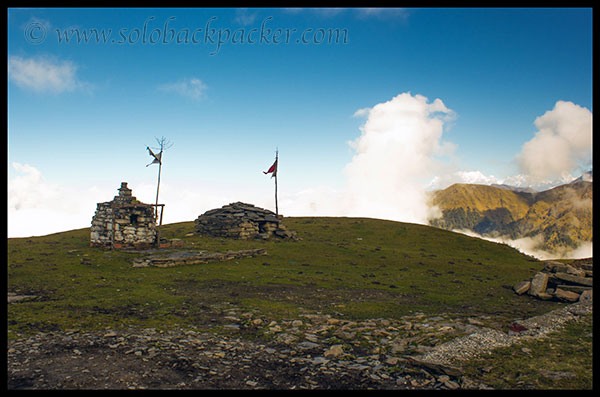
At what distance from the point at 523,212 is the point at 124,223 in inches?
6779

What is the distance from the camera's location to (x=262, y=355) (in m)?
8.17

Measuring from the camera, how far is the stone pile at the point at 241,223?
37.7 m

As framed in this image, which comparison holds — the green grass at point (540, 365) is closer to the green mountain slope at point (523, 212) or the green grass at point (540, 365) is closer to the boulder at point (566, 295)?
the boulder at point (566, 295)

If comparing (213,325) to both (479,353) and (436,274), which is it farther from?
(436,274)

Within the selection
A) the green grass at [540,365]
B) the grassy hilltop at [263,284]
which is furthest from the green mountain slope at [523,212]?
the green grass at [540,365]

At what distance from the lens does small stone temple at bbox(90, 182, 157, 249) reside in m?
27.7

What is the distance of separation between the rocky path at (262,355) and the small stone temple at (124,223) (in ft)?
65.8

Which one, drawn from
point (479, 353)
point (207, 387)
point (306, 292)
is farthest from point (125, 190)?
point (479, 353)

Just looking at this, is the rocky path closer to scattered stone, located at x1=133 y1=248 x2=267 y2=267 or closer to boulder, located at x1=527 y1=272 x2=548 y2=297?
boulder, located at x1=527 y1=272 x2=548 y2=297

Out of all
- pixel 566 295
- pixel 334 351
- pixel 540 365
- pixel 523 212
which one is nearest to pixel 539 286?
pixel 566 295

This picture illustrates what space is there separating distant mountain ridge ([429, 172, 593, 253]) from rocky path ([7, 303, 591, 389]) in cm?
14830

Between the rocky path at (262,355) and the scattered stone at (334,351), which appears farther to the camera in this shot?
the scattered stone at (334,351)

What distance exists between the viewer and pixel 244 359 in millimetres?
7859

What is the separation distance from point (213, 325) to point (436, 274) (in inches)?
662
